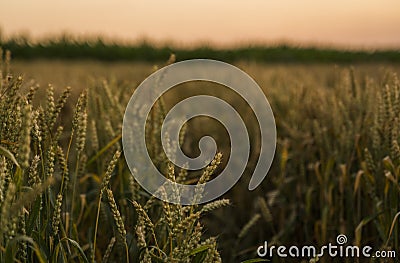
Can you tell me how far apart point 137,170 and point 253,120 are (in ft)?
7.04

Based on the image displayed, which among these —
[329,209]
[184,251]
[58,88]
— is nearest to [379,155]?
[329,209]

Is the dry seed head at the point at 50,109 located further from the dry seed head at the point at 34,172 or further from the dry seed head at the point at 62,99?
the dry seed head at the point at 34,172

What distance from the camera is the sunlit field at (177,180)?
1266 mm

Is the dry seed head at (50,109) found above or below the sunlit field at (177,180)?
above

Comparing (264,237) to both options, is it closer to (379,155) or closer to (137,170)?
(379,155)

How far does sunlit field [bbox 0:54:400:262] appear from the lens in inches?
49.8

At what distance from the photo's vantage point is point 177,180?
1.38 metres

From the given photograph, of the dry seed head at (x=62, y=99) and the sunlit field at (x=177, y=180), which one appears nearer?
the sunlit field at (x=177, y=180)

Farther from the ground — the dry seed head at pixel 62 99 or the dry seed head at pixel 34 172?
the dry seed head at pixel 62 99

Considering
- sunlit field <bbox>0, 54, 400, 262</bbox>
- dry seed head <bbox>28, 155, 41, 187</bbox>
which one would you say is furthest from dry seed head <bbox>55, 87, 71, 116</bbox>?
dry seed head <bbox>28, 155, 41, 187</bbox>

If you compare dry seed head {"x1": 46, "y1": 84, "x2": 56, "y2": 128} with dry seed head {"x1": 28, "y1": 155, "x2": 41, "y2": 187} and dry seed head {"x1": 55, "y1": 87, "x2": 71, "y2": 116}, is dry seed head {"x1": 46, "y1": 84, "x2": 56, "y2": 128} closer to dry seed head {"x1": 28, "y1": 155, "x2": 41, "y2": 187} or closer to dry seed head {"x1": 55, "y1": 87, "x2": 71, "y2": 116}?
dry seed head {"x1": 55, "y1": 87, "x2": 71, "y2": 116}

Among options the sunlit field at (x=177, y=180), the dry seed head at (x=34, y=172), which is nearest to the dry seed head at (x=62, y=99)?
the sunlit field at (x=177, y=180)

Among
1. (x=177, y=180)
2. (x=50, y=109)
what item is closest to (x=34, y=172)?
(x=50, y=109)

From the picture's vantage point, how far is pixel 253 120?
398 cm
